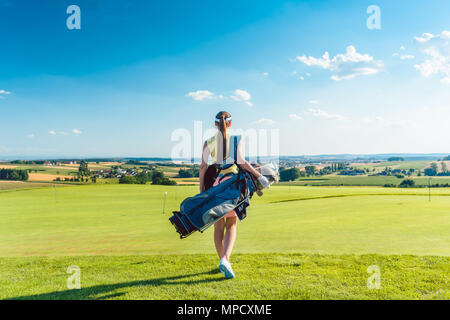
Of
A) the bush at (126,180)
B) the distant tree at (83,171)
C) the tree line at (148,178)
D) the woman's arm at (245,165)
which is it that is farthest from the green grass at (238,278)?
the bush at (126,180)

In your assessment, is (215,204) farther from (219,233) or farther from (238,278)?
(238,278)

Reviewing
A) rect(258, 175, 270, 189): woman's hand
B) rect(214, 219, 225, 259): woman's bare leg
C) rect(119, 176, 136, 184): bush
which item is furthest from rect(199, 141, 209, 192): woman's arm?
rect(119, 176, 136, 184): bush

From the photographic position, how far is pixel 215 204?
3814 millimetres

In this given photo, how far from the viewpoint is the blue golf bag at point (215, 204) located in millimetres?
3779

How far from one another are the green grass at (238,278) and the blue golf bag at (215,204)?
2.61 ft

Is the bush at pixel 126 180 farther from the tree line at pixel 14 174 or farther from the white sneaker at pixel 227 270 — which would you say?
the white sneaker at pixel 227 270

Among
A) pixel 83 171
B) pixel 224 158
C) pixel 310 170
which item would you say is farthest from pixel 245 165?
pixel 310 170

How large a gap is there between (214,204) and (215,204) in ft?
0.05

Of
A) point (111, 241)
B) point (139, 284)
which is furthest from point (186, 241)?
point (139, 284)

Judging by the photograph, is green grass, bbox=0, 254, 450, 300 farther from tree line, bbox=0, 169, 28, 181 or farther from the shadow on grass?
tree line, bbox=0, 169, 28, 181

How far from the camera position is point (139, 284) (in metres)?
3.72

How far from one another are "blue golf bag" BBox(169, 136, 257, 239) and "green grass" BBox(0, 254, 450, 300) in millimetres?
794
